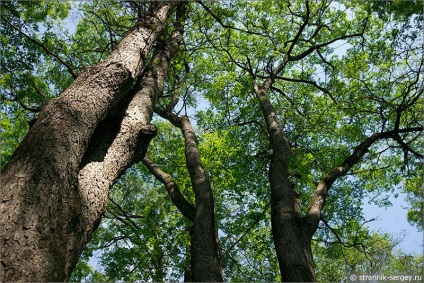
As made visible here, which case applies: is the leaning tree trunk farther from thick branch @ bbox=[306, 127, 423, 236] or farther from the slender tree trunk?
thick branch @ bbox=[306, 127, 423, 236]

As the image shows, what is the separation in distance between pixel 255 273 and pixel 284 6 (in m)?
10.0

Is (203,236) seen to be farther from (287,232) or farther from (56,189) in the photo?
(56,189)

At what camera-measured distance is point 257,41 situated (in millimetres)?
12516

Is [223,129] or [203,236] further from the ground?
[223,129]

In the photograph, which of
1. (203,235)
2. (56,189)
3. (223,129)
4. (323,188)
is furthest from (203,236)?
(223,129)

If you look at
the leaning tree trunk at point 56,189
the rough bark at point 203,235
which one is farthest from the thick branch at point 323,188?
the leaning tree trunk at point 56,189

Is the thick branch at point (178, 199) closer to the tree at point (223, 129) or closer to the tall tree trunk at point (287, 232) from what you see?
the tree at point (223, 129)

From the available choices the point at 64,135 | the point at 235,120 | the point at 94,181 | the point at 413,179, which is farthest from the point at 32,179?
the point at 413,179

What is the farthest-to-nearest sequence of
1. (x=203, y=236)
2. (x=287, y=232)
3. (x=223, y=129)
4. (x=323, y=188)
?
(x=223, y=129) < (x=323, y=188) < (x=203, y=236) < (x=287, y=232)

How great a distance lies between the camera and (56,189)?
8.44ft

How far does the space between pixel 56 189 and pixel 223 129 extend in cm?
1048

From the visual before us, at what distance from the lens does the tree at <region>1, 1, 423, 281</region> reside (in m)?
2.98

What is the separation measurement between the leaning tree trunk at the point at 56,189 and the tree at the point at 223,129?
15 mm

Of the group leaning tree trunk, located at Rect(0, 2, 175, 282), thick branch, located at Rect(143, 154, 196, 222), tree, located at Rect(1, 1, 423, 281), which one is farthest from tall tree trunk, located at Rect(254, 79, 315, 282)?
leaning tree trunk, located at Rect(0, 2, 175, 282)
